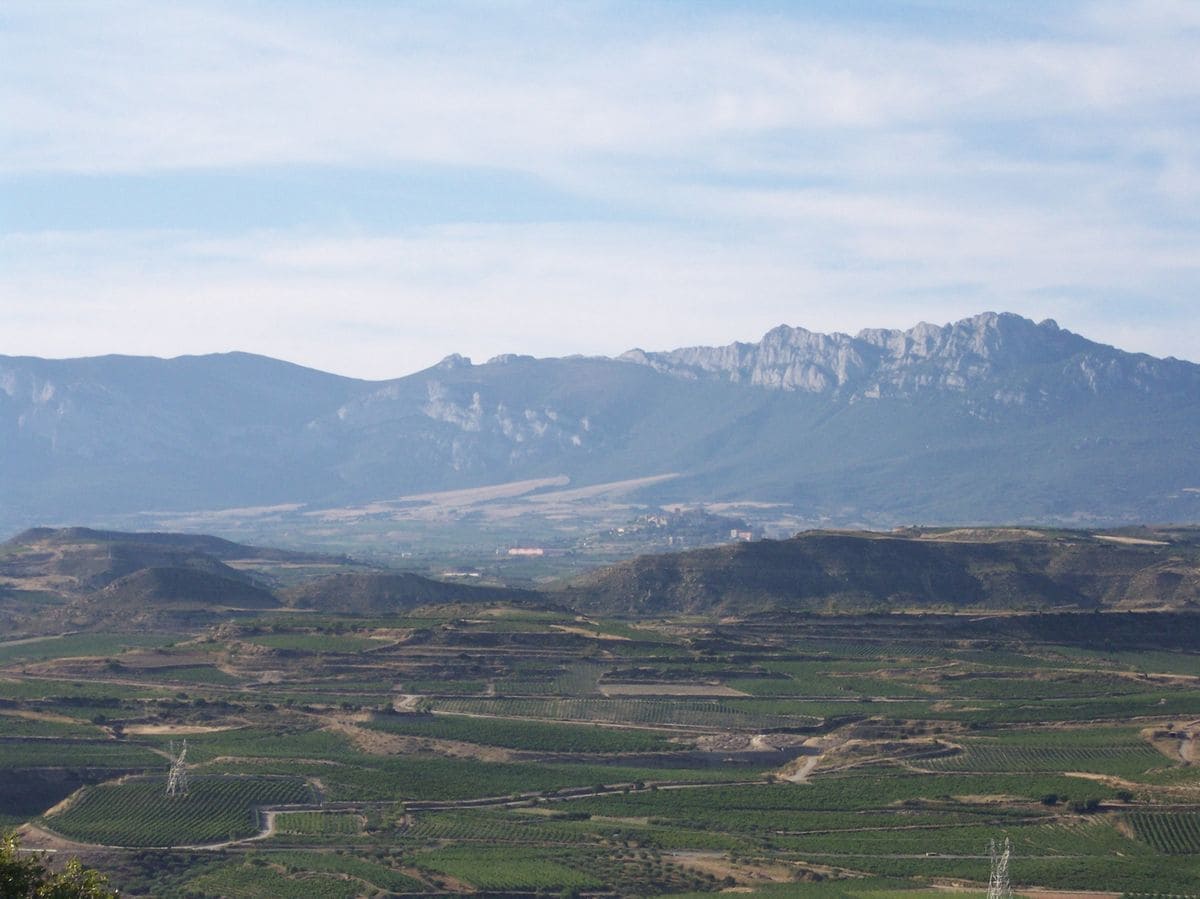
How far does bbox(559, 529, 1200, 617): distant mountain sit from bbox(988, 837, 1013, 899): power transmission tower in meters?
93.5

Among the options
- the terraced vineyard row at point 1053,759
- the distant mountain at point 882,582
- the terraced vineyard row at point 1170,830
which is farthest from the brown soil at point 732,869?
the distant mountain at point 882,582

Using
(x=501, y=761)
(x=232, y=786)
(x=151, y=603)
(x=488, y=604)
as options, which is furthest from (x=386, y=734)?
(x=151, y=603)

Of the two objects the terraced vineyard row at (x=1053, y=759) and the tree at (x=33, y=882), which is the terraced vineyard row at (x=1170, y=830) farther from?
the tree at (x=33, y=882)

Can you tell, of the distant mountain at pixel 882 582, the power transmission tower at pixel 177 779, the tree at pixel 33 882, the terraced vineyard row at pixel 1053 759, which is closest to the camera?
the tree at pixel 33 882

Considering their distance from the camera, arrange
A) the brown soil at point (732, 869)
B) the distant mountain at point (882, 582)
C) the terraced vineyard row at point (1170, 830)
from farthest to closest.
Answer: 1. the distant mountain at point (882, 582)
2. the terraced vineyard row at point (1170, 830)
3. the brown soil at point (732, 869)

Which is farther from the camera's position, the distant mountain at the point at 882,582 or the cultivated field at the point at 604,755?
the distant mountain at the point at 882,582

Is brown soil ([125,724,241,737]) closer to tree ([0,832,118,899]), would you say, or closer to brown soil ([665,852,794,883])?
brown soil ([665,852,794,883])

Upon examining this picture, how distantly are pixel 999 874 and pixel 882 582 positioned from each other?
12023 centimetres

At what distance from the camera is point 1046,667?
15025cm

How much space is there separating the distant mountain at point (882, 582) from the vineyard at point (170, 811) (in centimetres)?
8926

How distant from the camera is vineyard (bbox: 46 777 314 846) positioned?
91.6m

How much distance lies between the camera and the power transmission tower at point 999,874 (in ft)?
239

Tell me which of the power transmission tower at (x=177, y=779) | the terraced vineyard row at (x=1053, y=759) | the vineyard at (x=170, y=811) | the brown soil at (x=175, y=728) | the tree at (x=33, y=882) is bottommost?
the vineyard at (x=170, y=811)

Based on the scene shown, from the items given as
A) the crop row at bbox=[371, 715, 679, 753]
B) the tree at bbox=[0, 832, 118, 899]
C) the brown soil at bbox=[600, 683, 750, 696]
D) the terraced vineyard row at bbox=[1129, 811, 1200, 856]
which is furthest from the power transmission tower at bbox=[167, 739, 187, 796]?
the terraced vineyard row at bbox=[1129, 811, 1200, 856]
